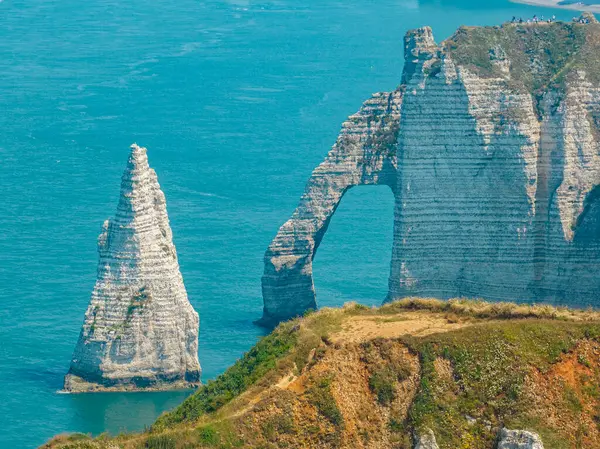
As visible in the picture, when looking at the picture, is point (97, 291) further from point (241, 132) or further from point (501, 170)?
point (241, 132)

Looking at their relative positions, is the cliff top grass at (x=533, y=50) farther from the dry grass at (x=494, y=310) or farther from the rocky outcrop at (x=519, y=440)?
the rocky outcrop at (x=519, y=440)

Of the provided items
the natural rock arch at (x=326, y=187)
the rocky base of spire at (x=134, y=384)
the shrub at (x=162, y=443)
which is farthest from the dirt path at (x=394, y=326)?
the natural rock arch at (x=326, y=187)

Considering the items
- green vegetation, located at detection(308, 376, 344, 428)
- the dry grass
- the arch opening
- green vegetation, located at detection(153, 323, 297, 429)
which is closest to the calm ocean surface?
the arch opening

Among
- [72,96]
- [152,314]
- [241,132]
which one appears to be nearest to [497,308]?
[152,314]

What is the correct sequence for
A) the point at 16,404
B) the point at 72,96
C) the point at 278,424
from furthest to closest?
the point at 72,96
the point at 16,404
the point at 278,424

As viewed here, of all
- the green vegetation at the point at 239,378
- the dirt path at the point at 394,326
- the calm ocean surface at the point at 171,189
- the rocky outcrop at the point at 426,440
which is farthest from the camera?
the calm ocean surface at the point at 171,189
